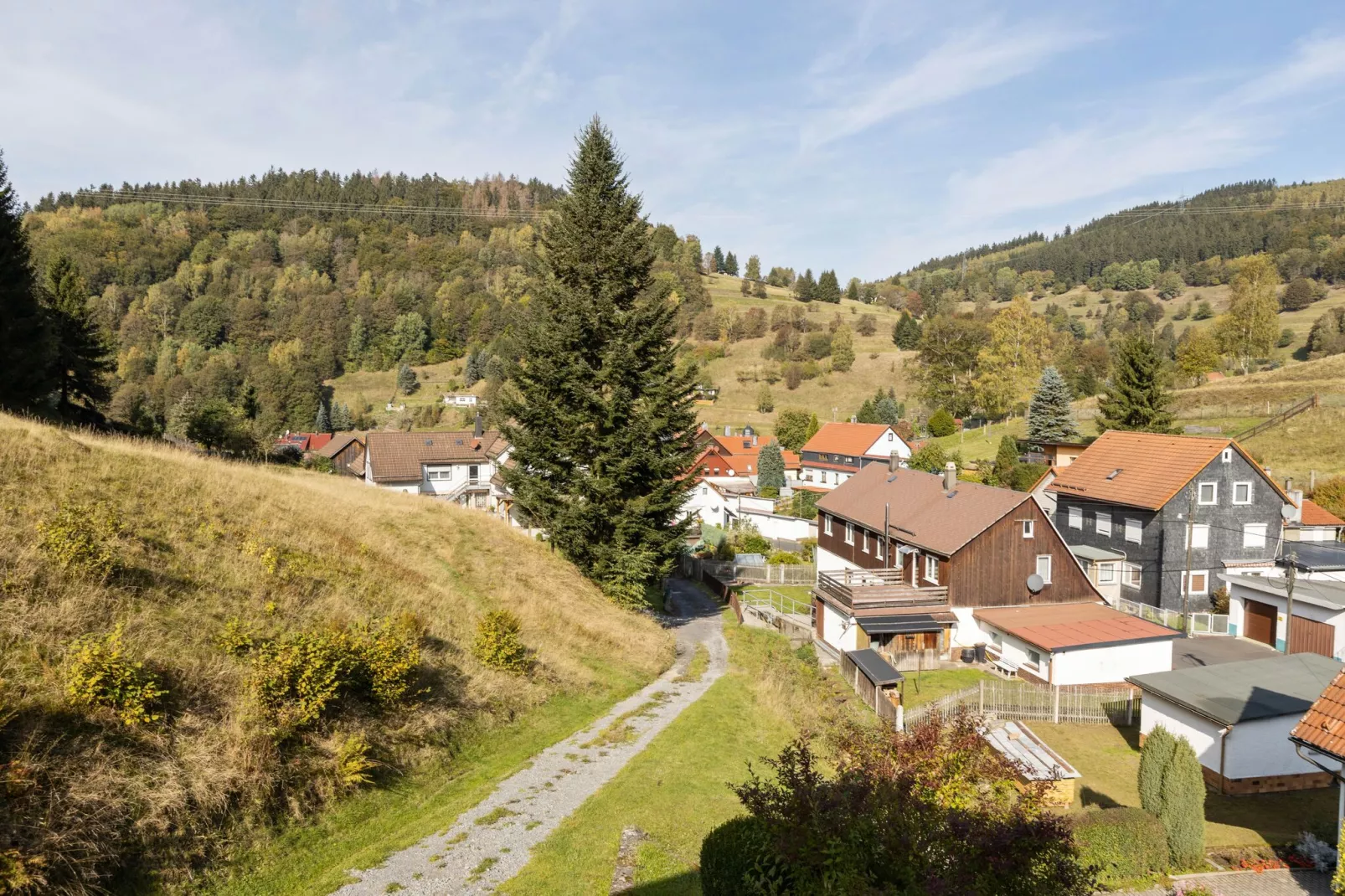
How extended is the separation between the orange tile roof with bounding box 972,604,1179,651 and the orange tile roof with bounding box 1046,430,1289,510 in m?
7.68

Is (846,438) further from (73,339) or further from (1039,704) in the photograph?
(73,339)

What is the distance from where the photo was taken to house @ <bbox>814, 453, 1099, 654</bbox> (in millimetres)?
30359

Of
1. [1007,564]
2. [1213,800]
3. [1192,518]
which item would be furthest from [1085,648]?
[1192,518]

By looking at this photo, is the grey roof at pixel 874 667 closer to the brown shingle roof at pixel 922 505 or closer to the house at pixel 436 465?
the brown shingle roof at pixel 922 505

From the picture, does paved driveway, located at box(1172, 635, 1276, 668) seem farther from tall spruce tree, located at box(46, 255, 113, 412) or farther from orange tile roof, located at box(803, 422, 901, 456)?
tall spruce tree, located at box(46, 255, 113, 412)

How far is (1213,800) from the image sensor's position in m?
19.4

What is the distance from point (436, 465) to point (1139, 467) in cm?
5142

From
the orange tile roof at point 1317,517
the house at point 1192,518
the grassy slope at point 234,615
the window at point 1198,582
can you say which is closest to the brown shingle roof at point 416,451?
the grassy slope at point 234,615

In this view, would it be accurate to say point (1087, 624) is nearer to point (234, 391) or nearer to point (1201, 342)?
point (1201, 342)

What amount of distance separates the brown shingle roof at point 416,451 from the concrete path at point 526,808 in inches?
1613

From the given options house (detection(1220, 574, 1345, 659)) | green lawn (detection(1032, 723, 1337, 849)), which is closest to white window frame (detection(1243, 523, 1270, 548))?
house (detection(1220, 574, 1345, 659))

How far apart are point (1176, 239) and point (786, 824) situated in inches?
9765

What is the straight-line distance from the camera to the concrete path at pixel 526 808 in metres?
10.4

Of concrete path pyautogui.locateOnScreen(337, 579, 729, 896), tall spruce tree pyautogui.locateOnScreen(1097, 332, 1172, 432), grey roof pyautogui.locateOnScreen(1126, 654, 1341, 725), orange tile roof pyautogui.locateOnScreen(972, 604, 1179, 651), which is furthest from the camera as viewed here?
tall spruce tree pyautogui.locateOnScreen(1097, 332, 1172, 432)
